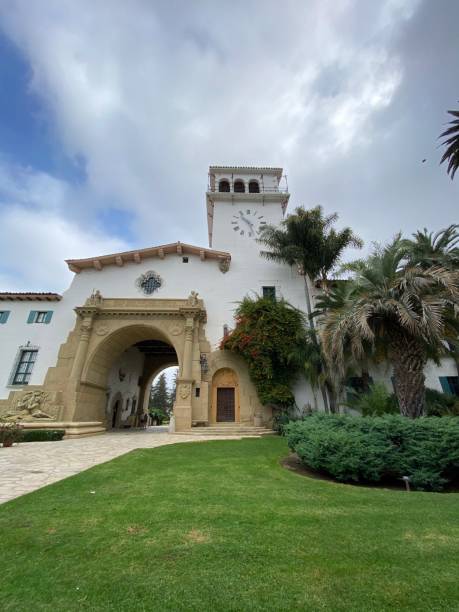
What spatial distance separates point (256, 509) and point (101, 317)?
56.7 ft

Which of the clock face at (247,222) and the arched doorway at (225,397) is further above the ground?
the clock face at (247,222)

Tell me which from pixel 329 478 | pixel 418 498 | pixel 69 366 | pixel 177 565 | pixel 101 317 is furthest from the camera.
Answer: pixel 101 317

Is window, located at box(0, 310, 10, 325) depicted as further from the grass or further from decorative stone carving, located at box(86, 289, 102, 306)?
the grass

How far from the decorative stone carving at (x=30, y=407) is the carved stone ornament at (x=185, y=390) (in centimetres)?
734

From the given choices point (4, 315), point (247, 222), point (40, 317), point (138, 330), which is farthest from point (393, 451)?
point (4, 315)

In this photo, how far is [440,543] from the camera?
10.7 ft

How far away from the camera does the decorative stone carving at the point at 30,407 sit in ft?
51.0

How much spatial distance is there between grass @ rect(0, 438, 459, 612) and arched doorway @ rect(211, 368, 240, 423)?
40.7 feet

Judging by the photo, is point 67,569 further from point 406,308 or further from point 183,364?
point 183,364

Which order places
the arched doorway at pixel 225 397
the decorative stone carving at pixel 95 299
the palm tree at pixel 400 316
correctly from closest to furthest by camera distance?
the palm tree at pixel 400 316, the arched doorway at pixel 225 397, the decorative stone carving at pixel 95 299

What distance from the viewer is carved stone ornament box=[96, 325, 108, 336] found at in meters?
18.3

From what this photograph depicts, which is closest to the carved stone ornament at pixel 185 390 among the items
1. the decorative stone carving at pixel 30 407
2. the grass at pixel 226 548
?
the decorative stone carving at pixel 30 407

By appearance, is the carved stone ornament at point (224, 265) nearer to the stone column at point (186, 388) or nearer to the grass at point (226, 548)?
the stone column at point (186, 388)

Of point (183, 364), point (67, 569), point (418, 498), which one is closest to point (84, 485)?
point (67, 569)
